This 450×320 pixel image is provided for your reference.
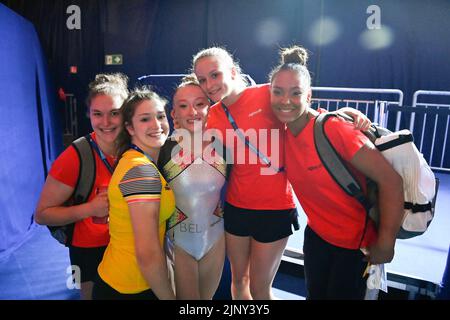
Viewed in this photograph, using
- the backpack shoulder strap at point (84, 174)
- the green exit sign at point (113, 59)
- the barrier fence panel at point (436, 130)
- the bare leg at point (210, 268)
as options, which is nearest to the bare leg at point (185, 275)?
the bare leg at point (210, 268)

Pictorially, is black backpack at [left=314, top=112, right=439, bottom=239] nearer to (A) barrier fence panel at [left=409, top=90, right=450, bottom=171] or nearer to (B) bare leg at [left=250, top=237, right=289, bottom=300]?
(B) bare leg at [left=250, top=237, right=289, bottom=300]

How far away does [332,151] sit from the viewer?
4.82 ft

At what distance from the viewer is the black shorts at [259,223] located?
182 centimetres

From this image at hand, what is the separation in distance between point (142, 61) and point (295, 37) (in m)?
3.34

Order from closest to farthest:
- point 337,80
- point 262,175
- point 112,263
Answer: point 112,263, point 262,175, point 337,80

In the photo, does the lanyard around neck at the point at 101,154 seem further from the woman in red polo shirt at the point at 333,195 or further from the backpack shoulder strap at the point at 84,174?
the woman in red polo shirt at the point at 333,195

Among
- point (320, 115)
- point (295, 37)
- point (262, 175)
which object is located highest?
point (295, 37)

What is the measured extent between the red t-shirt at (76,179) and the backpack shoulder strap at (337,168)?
1059 millimetres

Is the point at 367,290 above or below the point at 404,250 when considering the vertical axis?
above

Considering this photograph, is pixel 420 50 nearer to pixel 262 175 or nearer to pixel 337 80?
pixel 337 80

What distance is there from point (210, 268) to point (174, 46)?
6554 millimetres

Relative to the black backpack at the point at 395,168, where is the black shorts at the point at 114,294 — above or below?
below

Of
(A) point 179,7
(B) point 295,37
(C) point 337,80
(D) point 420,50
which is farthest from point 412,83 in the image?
(A) point 179,7

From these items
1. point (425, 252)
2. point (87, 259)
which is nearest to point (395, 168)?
point (87, 259)
